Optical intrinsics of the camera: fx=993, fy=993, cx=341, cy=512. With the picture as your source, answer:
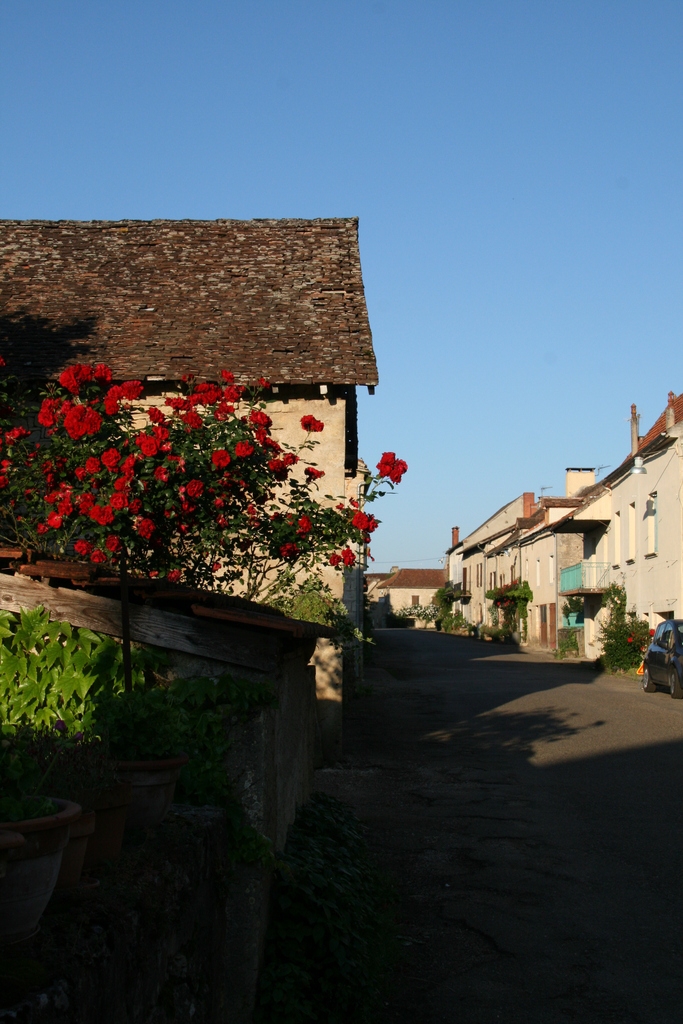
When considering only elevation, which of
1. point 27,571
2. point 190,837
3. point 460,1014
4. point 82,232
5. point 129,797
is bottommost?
point 460,1014

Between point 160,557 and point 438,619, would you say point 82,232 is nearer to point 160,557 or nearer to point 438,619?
point 160,557

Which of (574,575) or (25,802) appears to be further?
(574,575)

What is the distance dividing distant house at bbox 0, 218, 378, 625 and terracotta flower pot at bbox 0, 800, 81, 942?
8676 millimetres

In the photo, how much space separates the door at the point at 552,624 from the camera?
40.6 m

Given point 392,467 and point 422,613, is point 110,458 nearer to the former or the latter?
point 392,467

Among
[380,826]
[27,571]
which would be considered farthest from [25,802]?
[380,826]

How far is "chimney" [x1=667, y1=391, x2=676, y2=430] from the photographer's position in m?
24.8

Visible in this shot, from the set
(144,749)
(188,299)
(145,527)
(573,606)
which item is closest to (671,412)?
(573,606)

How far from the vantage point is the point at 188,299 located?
13688 mm

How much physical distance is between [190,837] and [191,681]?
43.3 inches

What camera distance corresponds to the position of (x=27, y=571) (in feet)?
13.7

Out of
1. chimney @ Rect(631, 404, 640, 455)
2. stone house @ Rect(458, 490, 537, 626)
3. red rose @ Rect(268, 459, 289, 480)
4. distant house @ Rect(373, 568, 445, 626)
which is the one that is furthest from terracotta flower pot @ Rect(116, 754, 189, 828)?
distant house @ Rect(373, 568, 445, 626)

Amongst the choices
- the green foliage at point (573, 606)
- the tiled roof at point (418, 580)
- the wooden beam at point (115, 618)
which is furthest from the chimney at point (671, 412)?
the tiled roof at point (418, 580)

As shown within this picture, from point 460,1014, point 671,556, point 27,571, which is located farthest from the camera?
point 671,556
